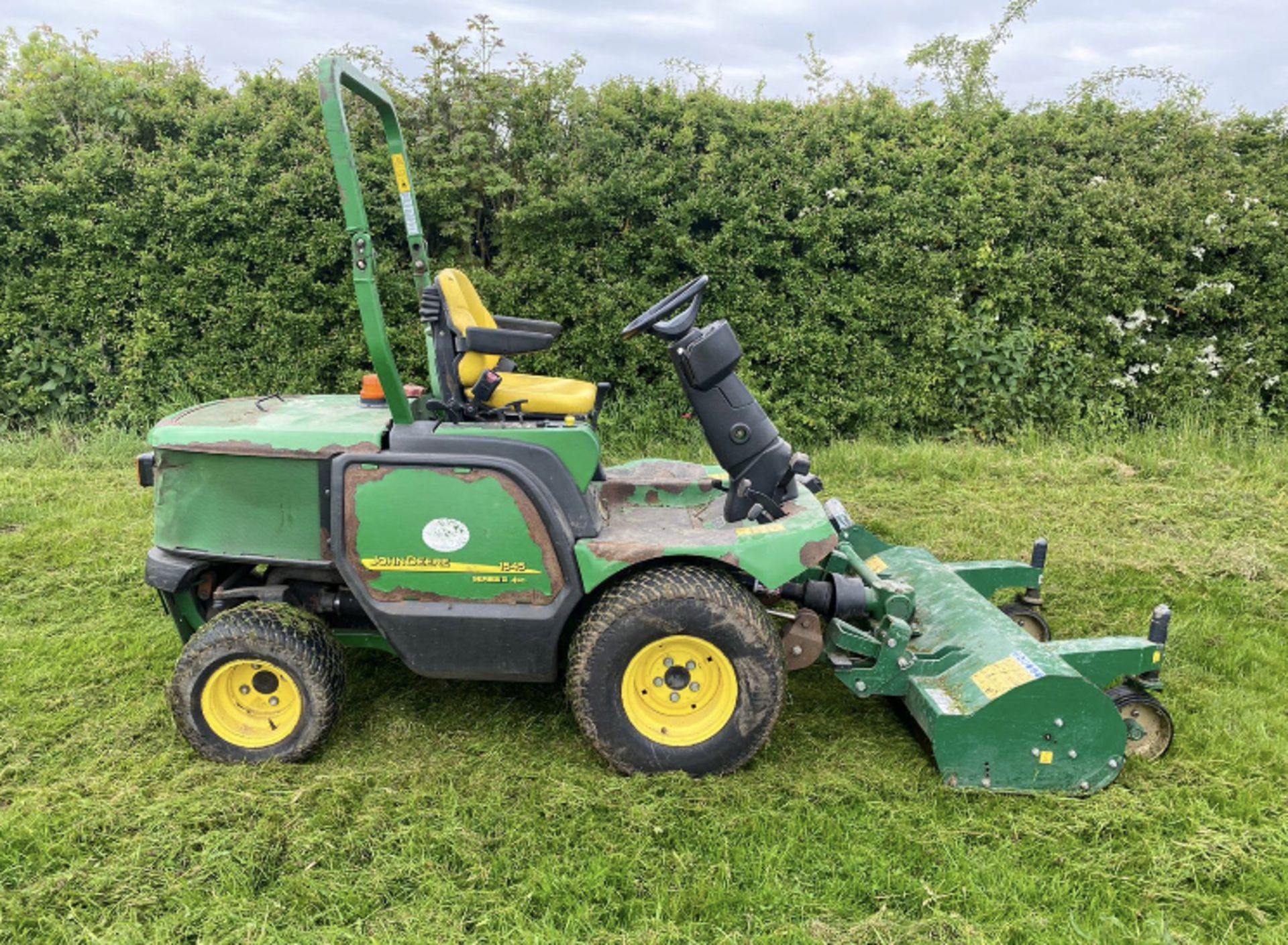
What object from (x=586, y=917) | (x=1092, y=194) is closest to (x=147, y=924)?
(x=586, y=917)

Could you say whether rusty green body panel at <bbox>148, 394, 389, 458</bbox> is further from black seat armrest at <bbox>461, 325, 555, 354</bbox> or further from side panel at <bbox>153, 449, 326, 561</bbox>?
black seat armrest at <bbox>461, 325, 555, 354</bbox>

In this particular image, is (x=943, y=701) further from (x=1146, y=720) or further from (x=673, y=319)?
(x=673, y=319)

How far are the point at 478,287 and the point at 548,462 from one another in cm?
410

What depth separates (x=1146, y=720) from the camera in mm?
3420

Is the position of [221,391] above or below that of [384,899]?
above

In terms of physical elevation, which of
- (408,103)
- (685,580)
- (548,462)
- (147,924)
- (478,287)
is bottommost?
(147,924)

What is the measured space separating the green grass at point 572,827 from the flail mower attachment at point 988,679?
125 millimetres

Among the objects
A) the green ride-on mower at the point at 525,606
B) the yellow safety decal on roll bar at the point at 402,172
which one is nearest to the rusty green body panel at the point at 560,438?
the green ride-on mower at the point at 525,606

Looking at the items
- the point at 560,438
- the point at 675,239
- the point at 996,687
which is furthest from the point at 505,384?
the point at 675,239

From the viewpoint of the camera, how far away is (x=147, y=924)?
2637 mm

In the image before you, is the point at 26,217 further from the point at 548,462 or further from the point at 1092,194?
the point at 1092,194

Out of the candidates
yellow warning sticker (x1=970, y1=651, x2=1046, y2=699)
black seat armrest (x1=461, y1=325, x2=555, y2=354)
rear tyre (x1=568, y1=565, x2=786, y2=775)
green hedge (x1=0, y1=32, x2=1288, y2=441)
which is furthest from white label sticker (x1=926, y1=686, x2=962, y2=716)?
green hedge (x1=0, y1=32, x2=1288, y2=441)

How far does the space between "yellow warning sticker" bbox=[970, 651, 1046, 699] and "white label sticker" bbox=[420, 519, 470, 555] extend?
6.40ft

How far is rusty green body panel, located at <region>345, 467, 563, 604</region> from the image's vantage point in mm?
3324
